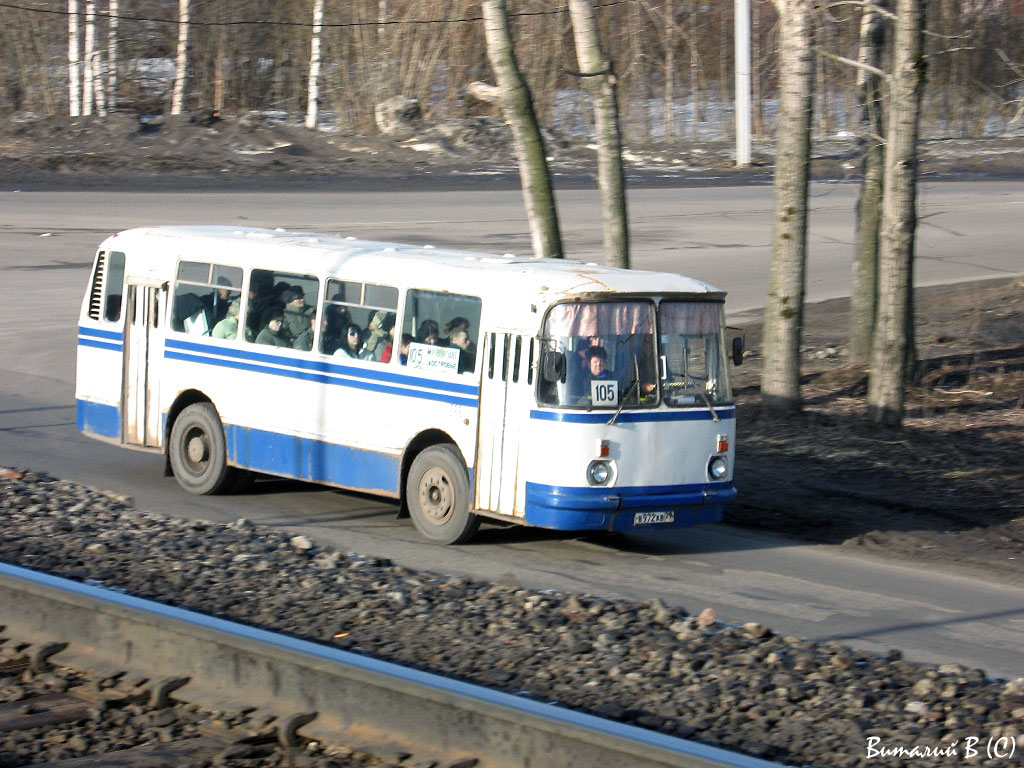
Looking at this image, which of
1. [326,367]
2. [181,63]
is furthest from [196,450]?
[181,63]

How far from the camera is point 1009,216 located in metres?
37.4

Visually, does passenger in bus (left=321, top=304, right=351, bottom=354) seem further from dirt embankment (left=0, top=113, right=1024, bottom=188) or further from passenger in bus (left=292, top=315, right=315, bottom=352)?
dirt embankment (left=0, top=113, right=1024, bottom=188)

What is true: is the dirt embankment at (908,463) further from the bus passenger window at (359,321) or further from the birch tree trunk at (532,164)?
the bus passenger window at (359,321)

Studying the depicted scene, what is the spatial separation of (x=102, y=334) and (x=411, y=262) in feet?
12.3

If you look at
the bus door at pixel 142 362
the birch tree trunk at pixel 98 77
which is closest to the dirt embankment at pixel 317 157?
the birch tree trunk at pixel 98 77

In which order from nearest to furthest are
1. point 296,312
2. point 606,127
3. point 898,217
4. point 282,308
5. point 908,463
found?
point 296,312, point 282,308, point 908,463, point 898,217, point 606,127

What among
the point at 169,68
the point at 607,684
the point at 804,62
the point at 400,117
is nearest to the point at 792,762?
the point at 607,684

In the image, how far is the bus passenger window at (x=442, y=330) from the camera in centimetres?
1160

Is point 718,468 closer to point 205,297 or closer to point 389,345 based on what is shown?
point 389,345

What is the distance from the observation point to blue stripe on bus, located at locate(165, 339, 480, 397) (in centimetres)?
1166

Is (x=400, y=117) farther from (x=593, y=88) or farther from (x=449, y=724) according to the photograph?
(x=449, y=724)

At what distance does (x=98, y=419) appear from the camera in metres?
14.2

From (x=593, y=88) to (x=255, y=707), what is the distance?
11.3m

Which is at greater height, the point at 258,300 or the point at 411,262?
the point at 411,262
